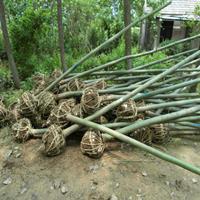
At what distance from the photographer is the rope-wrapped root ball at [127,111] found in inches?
110

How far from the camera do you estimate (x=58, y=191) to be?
7.66 ft

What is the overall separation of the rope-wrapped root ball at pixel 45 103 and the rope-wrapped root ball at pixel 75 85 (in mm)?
326

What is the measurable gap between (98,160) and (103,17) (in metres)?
8.03

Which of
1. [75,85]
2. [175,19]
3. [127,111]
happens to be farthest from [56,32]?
[175,19]

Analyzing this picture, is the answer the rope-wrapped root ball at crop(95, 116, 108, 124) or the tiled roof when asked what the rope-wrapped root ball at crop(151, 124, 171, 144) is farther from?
the tiled roof

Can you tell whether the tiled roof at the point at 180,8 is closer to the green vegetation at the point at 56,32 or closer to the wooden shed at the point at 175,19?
the wooden shed at the point at 175,19

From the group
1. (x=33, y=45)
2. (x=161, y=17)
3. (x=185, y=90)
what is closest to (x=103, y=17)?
(x=161, y=17)

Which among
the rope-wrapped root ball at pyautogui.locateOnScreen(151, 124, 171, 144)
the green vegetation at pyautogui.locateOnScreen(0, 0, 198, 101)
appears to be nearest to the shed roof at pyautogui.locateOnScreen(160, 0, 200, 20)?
the green vegetation at pyautogui.locateOnScreen(0, 0, 198, 101)

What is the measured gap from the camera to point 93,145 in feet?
8.50

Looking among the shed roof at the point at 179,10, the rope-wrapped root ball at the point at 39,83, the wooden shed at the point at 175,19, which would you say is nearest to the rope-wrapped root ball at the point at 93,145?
the rope-wrapped root ball at the point at 39,83

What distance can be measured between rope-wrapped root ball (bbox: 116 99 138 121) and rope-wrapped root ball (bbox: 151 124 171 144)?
13.4 inches

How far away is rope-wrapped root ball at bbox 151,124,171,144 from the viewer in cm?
295

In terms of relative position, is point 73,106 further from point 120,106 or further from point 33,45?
point 33,45

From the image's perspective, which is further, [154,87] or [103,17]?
[103,17]
